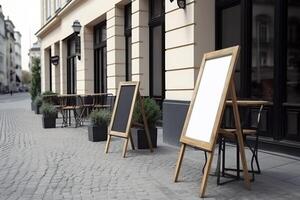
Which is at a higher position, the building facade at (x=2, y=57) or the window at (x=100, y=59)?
the building facade at (x=2, y=57)

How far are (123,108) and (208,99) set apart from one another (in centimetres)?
360

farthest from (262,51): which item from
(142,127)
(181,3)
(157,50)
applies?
(157,50)

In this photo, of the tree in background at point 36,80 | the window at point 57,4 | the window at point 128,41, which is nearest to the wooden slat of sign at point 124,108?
the window at point 128,41

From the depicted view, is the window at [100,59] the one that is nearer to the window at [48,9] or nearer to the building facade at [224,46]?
the building facade at [224,46]

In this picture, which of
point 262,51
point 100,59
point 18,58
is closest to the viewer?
point 262,51

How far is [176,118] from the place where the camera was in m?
9.73

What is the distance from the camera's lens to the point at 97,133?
1115 centimetres

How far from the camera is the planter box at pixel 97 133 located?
11117 mm

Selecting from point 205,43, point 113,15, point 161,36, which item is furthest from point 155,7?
point 205,43

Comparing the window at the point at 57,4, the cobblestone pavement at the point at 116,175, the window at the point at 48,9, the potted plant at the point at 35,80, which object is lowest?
the cobblestone pavement at the point at 116,175

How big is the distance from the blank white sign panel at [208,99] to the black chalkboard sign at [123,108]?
300cm

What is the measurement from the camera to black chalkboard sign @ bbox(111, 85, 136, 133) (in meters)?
9.24

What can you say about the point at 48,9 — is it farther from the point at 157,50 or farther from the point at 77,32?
the point at 157,50

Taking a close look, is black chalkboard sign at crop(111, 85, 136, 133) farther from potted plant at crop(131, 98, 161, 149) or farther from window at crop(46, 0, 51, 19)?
window at crop(46, 0, 51, 19)
